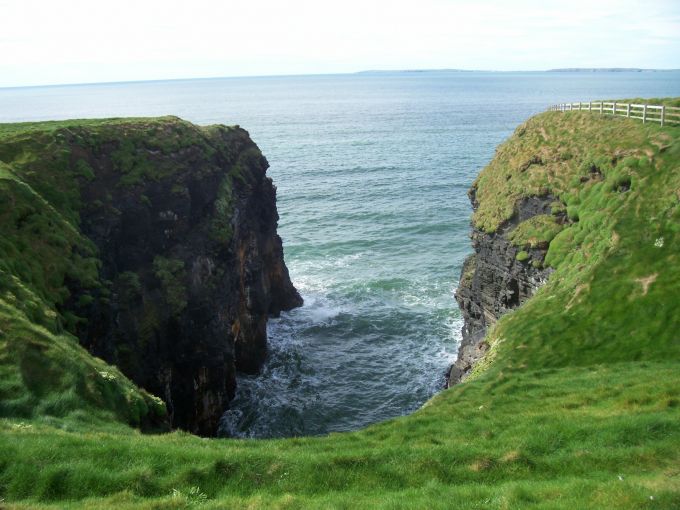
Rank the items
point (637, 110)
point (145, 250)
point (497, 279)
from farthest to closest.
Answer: point (637, 110) → point (497, 279) → point (145, 250)

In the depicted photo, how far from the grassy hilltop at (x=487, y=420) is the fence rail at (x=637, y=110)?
3.58 m

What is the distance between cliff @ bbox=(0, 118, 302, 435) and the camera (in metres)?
32.0

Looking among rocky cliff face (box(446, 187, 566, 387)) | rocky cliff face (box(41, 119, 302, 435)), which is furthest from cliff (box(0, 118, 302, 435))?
rocky cliff face (box(446, 187, 566, 387))

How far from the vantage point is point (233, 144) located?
5566cm

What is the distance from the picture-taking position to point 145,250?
134 feet

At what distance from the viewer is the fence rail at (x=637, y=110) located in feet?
142

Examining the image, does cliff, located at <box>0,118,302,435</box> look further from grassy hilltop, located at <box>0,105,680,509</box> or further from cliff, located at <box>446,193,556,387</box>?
cliff, located at <box>446,193,556,387</box>

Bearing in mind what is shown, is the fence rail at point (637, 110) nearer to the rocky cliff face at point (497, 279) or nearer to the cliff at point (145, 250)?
the rocky cliff face at point (497, 279)

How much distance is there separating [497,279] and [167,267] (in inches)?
1026

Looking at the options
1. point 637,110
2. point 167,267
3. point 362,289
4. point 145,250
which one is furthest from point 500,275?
point 145,250

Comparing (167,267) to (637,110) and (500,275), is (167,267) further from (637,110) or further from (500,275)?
(637,110)

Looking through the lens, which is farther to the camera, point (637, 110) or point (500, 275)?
point (637, 110)

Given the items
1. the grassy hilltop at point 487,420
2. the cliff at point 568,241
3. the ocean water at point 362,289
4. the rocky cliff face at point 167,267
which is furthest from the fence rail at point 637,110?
the rocky cliff face at point 167,267

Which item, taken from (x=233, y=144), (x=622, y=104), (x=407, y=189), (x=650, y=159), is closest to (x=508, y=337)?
(x=650, y=159)
